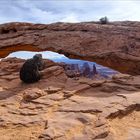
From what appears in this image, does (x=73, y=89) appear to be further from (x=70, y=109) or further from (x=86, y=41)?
(x=86, y=41)

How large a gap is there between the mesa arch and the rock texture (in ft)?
4.68

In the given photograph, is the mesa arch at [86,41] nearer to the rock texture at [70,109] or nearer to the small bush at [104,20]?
the small bush at [104,20]

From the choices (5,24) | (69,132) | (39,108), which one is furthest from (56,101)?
(5,24)

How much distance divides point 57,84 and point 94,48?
3128mm

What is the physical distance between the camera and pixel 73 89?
44.2 ft

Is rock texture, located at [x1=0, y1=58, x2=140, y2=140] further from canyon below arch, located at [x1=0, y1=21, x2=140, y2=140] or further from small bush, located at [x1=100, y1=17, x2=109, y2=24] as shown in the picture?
small bush, located at [x1=100, y1=17, x2=109, y2=24]

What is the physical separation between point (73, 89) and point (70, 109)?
257cm

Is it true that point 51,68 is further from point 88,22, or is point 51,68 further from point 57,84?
point 88,22

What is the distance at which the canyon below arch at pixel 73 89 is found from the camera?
9.51 m

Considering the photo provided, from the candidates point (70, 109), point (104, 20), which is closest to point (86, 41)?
point (104, 20)

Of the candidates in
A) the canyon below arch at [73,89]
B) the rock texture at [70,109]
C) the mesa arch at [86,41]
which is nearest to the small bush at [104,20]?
the mesa arch at [86,41]

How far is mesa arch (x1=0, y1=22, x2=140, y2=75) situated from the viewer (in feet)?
51.2

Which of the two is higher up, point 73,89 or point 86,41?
point 86,41

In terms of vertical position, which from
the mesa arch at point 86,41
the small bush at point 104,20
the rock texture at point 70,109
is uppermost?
the small bush at point 104,20
